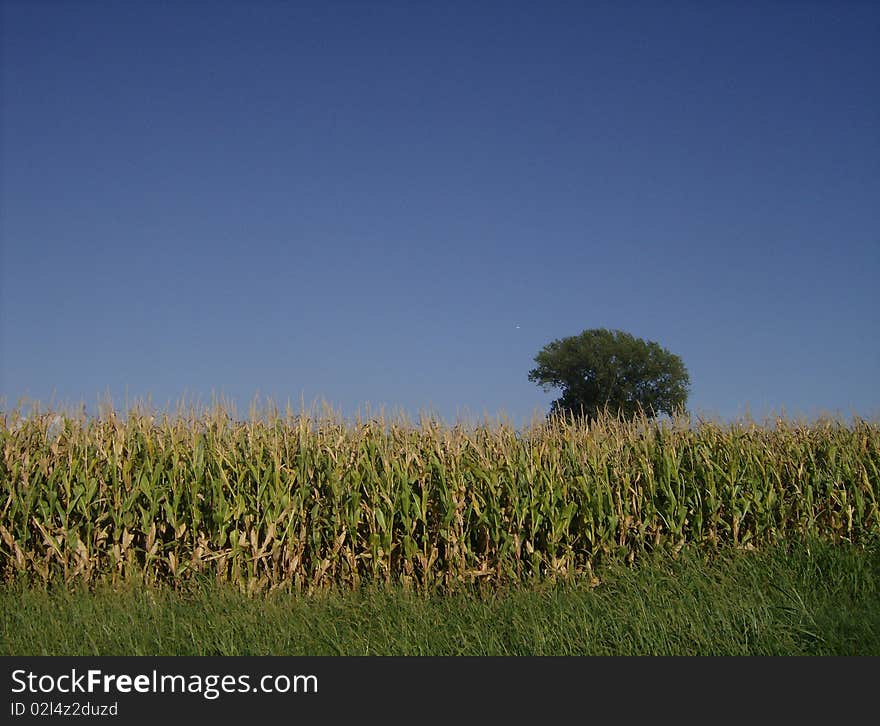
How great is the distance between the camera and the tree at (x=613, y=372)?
4441cm

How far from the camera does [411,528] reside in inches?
360

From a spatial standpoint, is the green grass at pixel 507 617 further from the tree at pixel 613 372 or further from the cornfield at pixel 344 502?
the tree at pixel 613 372

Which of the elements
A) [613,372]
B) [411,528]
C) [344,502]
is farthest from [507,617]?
[613,372]

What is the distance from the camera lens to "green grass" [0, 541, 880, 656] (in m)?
6.86

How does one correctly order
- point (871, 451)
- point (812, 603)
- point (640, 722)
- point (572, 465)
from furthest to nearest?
point (871, 451) → point (572, 465) → point (812, 603) → point (640, 722)

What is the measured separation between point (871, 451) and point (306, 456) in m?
8.45

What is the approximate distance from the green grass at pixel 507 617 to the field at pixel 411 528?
0.04 m

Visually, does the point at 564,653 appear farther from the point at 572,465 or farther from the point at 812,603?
the point at 572,465

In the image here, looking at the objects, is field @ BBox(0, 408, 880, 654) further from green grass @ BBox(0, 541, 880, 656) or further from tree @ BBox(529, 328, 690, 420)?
tree @ BBox(529, 328, 690, 420)

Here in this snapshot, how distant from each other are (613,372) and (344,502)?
3758 cm

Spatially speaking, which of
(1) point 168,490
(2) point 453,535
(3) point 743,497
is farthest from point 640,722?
(1) point 168,490

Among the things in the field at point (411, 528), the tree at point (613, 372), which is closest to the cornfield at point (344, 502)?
the field at point (411, 528)

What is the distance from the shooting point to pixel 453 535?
9188 mm

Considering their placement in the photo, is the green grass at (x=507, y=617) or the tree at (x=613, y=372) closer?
the green grass at (x=507, y=617)
